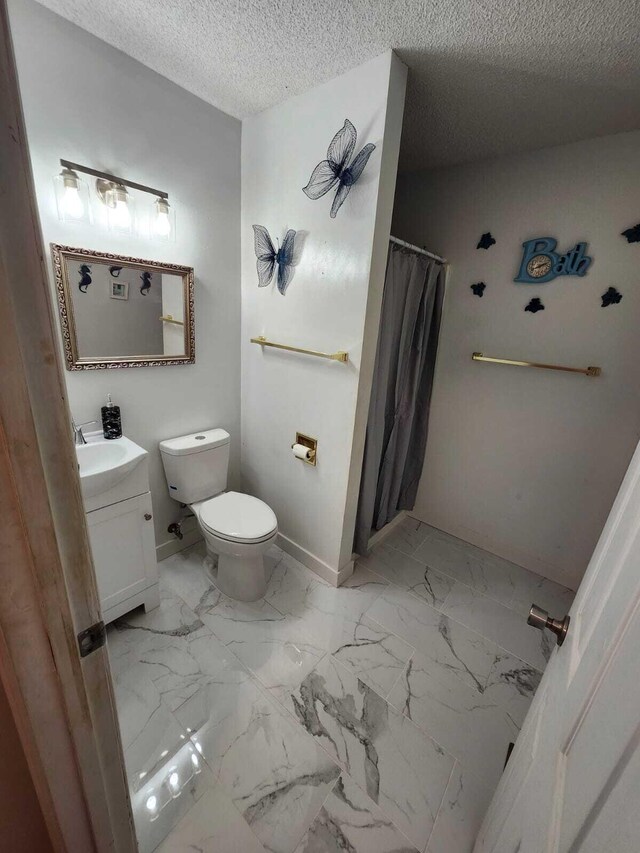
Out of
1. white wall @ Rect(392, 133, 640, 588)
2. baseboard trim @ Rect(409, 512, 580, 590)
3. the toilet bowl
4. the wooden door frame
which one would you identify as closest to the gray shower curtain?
white wall @ Rect(392, 133, 640, 588)

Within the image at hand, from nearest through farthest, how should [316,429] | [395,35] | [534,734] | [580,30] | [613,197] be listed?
[534,734], [580,30], [395,35], [613,197], [316,429]

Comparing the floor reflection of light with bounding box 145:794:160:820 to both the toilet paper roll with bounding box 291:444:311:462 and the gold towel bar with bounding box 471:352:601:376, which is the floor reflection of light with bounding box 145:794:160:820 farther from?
the gold towel bar with bounding box 471:352:601:376

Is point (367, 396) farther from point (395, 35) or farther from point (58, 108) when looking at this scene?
point (58, 108)

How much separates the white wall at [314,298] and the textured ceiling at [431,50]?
115 mm

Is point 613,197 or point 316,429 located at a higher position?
point 613,197

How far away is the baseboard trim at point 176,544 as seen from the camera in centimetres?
195

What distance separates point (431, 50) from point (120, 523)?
211cm

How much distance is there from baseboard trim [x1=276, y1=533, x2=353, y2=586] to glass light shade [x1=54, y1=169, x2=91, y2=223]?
1843 mm

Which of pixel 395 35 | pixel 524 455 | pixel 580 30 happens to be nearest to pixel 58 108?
pixel 395 35

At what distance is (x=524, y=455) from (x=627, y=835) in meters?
1.93

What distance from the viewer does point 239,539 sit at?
61.8 inches

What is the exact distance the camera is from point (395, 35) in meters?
1.12

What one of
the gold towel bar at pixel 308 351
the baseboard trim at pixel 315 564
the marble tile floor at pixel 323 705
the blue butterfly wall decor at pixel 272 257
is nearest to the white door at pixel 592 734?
the marble tile floor at pixel 323 705

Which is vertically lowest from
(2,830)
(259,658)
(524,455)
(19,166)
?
(259,658)
